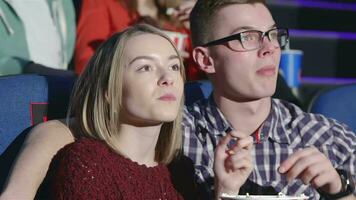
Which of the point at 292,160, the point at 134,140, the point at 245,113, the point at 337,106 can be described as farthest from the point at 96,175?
the point at 337,106

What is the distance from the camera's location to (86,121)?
2055 mm

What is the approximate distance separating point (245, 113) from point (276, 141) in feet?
0.43

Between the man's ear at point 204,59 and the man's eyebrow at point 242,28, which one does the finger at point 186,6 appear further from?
the man's eyebrow at point 242,28

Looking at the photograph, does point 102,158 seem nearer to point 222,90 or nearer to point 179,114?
point 179,114

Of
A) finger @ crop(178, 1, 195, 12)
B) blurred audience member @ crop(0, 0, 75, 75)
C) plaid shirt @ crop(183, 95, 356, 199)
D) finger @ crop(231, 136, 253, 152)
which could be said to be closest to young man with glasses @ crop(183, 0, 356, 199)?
plaid shirt @ crop(183, 95, 356, 199)

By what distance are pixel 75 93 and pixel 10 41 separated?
824mm

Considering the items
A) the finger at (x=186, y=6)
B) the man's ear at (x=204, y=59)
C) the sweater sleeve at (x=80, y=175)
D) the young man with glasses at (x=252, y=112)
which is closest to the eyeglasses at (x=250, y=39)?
the young man with glasses at (x=252, y=112)

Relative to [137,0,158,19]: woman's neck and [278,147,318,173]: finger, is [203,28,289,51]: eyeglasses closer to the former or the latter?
[278,147,318,173]: finger

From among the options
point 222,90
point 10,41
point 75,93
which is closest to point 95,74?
point 75,93

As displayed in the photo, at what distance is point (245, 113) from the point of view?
2357mm

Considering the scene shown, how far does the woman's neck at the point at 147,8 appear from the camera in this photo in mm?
3426

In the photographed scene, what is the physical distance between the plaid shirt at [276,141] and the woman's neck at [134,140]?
0.23m

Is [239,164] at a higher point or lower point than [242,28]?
lower

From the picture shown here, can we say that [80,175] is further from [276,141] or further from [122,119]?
[276,141]
